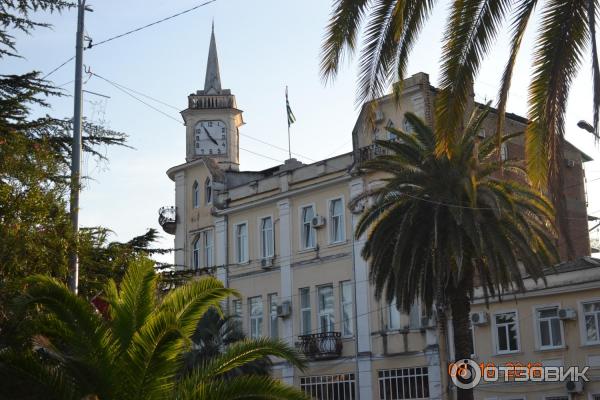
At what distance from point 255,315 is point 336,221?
6.58 m

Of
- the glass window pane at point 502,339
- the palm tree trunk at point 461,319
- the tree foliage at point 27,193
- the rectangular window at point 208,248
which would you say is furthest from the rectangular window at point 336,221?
the tree foliage at point 27,193

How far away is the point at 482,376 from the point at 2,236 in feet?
81.0

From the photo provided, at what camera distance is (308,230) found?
46.0 m

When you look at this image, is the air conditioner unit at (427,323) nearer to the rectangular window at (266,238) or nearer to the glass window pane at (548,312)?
the glass window pane at (548,312)

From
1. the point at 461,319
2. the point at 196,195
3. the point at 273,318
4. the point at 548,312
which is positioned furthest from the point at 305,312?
the point at 461,319

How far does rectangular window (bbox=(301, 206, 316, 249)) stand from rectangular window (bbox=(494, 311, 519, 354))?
34.4ft

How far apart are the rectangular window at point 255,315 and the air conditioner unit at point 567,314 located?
16131 mm

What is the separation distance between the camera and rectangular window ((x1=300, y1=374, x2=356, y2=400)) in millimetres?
42281

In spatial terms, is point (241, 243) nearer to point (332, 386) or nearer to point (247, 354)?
point (332, 386)

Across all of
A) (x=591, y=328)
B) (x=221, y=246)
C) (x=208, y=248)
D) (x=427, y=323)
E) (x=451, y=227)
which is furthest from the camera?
(x=208, y=248)

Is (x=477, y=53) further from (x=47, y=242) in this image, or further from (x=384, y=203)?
(x=384, y=203)

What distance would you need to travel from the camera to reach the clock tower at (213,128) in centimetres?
5534

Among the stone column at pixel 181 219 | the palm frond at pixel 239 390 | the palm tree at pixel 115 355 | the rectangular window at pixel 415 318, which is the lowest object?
the palm frond at pixel 239 390

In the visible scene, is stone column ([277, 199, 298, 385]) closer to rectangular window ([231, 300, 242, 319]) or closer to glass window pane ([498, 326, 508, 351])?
rectangular window ([231, 300, 242, 319])
